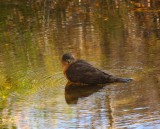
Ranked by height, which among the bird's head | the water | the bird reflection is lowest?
the bird reflection

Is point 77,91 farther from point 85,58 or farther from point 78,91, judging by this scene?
Result: point 85,58

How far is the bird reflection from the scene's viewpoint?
7460 mm

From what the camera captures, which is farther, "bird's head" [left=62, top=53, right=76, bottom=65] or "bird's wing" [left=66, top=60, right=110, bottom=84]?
"bird's head" [left=62, top=53, right=76, bottom=65]

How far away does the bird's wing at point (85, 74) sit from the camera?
7913 mm

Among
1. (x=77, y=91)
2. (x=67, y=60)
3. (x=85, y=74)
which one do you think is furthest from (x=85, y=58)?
(x=77, y=91)

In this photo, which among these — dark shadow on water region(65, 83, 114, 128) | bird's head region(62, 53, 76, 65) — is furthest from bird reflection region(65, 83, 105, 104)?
bird's head region(62, 53, 76, 65)

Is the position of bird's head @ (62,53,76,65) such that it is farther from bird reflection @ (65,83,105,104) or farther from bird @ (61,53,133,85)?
bird reflection @ (65,83,105,104)

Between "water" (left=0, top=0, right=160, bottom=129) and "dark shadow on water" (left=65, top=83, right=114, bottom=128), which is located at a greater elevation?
"water" (left=0, top=0, right=160, bottom=129)

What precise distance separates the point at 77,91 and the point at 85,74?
0.30 m

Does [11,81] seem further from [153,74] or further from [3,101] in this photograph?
[153,74]

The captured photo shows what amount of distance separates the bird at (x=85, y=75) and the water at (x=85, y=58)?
0.11 meters

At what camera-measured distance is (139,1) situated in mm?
16422

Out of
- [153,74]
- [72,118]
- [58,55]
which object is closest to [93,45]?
[58,55]

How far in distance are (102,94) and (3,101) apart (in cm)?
131
